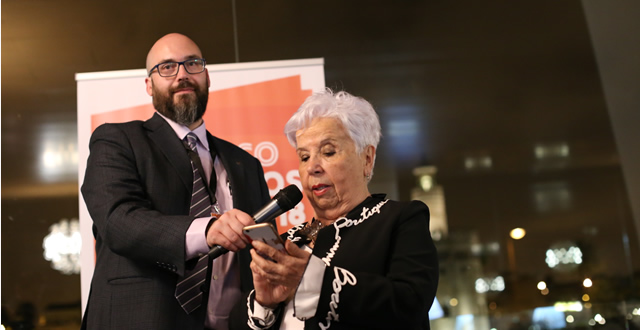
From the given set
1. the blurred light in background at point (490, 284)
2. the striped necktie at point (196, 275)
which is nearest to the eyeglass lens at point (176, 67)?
the striped necktie at point (196, 275)

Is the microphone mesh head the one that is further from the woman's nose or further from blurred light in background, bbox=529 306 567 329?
blurred light in background, bbox=529 306 567 329

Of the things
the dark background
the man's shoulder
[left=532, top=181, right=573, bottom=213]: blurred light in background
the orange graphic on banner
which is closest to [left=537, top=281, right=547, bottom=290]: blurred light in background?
the dark background

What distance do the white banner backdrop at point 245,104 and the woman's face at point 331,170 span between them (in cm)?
167

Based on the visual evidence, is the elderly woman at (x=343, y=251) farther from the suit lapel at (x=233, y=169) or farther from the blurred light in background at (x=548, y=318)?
the blurred light in background at (x=548, y=318)

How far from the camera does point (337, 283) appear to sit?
1.54 m

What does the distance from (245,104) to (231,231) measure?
206 centimetres

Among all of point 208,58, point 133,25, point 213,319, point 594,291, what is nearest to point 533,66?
point 594,291

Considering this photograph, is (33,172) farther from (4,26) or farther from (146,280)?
(146,280)

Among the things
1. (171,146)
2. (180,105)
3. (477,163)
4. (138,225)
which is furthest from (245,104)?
(477,163)

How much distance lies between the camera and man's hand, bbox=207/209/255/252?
5.62ft

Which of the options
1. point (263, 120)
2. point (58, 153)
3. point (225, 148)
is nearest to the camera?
point (225, 148)

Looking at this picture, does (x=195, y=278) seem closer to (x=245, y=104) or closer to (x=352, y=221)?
(x=352, y=221)

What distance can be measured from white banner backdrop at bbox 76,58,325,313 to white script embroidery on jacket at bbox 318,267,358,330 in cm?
197

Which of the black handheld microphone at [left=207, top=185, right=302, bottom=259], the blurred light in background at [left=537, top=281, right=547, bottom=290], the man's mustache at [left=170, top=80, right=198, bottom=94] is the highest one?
the man's mustache at [left=170, top=80, right=198, bottom=94]
